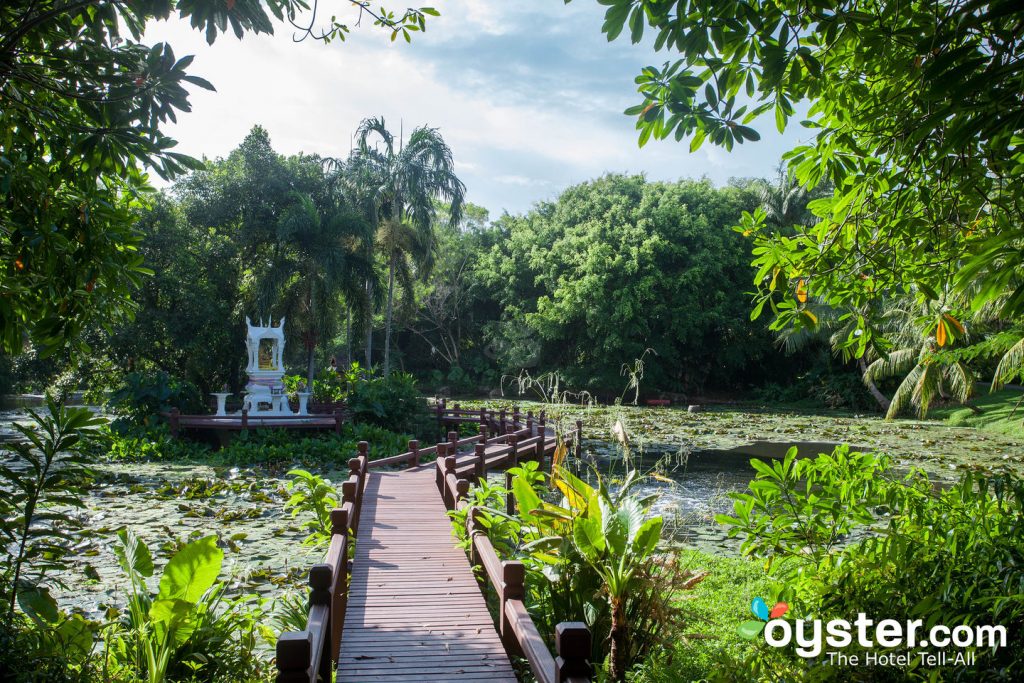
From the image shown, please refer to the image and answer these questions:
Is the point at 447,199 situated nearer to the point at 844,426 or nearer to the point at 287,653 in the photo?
the point at 844,426

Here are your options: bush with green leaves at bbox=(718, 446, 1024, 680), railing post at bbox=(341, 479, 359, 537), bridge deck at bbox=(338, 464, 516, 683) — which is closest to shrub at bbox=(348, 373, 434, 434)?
bridge deck at bbox=(338, 464, 516, 683)

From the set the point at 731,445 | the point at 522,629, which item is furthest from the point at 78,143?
the point at 731,445

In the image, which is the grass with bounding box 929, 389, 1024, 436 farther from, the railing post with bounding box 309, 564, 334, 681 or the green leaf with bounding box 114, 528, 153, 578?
the green leaf with bounding box 114, 528, 153, 578

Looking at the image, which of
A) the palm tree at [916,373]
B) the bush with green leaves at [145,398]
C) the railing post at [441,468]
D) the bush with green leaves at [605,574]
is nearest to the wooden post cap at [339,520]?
the bush with green leaves at [605,574]

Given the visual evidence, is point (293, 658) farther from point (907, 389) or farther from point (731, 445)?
point (907, 389)

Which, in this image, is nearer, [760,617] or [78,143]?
[760,617]

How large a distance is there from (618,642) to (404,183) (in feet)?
77.5

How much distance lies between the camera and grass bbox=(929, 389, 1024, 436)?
69.1 feet

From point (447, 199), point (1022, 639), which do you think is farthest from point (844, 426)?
point (1022, 639)

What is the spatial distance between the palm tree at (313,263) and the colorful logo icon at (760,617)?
19507 millimetres

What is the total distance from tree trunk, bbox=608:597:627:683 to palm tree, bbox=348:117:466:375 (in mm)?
22325

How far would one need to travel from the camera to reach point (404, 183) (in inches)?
1014

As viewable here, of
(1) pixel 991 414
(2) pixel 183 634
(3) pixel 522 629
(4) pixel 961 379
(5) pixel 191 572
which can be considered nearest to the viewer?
(3) pixel 522 629

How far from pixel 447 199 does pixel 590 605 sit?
76.2 ft
